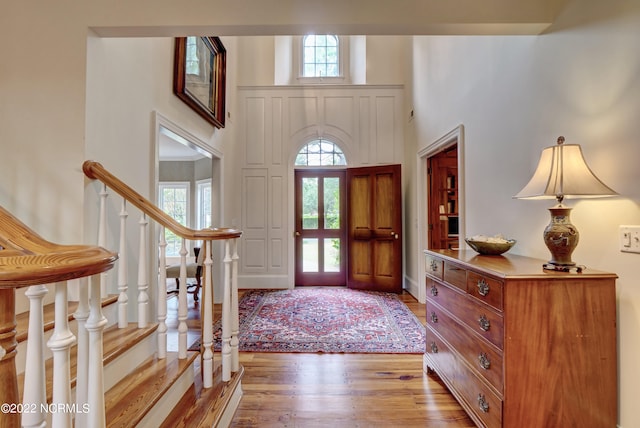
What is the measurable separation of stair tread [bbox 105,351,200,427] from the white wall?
6.90ft

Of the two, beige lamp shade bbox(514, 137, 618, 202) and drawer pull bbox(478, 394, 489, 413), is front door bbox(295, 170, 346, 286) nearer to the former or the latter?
drawer pull bbox(478, 394, 489, 413)

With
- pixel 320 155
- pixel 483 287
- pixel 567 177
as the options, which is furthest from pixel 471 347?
pixel 320 155

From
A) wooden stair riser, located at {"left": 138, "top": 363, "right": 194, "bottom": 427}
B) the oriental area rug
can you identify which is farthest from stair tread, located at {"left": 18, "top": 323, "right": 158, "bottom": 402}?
the oriental area rug

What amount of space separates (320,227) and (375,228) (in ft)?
2.97

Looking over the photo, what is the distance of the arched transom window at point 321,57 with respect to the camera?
5332mm

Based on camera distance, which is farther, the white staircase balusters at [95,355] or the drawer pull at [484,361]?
the drawer pull at [484,361]

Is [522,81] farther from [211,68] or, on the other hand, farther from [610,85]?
[211,68]

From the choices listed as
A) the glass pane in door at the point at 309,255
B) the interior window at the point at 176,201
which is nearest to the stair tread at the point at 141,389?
the glass pane in door at the point at 309,255

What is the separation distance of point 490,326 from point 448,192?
10.3 ft

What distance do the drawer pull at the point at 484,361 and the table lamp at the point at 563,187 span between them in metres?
0.53

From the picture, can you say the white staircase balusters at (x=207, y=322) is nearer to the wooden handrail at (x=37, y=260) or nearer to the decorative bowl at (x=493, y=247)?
the wooden handrail at (x=37, y=260)

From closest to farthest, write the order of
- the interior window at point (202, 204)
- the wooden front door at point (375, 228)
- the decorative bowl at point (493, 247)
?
the decorative bowl at point (493, 247) < the wooden front door at point (375, 228) < the interior window at point (202, 204)

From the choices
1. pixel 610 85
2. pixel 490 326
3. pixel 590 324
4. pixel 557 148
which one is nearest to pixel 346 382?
pixel 490 326

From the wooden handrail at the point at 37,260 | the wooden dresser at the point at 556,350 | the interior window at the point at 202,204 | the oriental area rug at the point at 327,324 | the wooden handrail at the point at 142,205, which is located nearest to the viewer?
the wooden handrail at the point at 37,260
